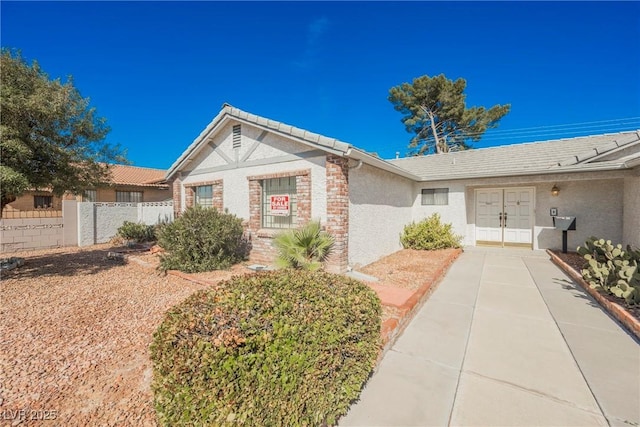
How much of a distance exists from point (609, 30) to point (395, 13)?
7564 millimetres

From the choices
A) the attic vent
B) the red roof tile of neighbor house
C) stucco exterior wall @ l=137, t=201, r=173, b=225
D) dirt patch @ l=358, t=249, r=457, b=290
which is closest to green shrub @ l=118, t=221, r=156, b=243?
stucco exterior wall @ l=137, t=201, r=173, b=225

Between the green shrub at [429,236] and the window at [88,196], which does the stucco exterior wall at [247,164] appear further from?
the green shrub at [429,236]

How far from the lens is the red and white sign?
773cm

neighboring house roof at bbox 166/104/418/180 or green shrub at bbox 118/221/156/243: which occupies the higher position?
neighboring house roof at bbox 166/104/418/180

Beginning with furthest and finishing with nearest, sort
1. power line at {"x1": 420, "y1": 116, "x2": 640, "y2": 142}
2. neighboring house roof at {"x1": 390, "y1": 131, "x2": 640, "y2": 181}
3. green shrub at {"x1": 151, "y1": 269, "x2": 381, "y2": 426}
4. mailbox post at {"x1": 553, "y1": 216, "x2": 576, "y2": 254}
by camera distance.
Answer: power line at {"x1": 420, "y1": 116, "x2": 640, "y2": 142}, mailbox post at {"x1": 553, "y1": 216, "x2": 576, "y2": 254}, neighboring house roof at {"x1": 390, "y1": 131, "x2": 640, "y2": 181}, green shrub at {"x1": 151, "y1": 269, "x2": 381, "y2": 426}

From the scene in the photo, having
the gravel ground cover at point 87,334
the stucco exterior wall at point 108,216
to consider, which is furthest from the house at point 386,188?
the stucco exterior wall at point 108,216

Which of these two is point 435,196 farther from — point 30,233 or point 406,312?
point 30,233

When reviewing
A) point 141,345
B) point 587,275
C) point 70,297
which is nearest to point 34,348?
point 141,345

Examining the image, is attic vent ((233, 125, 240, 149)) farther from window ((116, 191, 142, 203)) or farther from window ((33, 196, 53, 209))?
window ((33, 196, 53, 209))

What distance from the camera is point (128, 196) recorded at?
20.7 meters

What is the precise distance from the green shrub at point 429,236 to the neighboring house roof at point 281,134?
1.98 metres

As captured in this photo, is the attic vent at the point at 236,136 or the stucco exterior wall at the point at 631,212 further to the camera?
the attic vent at the point at 236,136

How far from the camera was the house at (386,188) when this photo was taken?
6.99 metres

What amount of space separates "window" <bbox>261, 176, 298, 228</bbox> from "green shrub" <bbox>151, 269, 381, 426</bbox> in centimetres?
509
